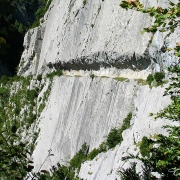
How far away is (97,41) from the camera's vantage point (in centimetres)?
2186

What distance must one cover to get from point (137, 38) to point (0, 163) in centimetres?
1513

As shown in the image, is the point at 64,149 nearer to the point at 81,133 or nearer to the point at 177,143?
the point at 81,133

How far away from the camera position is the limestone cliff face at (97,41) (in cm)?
1675

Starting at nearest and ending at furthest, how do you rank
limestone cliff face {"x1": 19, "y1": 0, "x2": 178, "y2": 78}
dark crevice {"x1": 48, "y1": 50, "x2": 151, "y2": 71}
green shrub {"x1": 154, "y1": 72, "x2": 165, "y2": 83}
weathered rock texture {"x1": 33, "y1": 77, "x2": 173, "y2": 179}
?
1. weathered rock texture {"x1": 33, "y1": 77, "x2": 173, "y2": 179}
2. green shrub {"x1": 154, "y1": 72, "x2": 165, "y2": 83}
3. limestone cliff face {"x1": 19, "y1": 0, "x2": 178, "y2": 78}
4. dark crevice {"x1": 48, "y1": 50, "x2": 151, "y2": 71}

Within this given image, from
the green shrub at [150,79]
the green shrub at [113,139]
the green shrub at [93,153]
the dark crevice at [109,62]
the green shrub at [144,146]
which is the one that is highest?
the dark crevice at [109,62]

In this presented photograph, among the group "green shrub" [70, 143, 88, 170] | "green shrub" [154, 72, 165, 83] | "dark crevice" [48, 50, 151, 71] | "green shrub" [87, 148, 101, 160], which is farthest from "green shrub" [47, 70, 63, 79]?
"green shrub" [154, 72, 165, 83]

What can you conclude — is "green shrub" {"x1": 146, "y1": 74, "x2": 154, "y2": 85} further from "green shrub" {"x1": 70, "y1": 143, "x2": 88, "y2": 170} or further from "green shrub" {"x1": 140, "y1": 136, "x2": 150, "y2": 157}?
"green shrub" {"x1": 70, "y1": 143, "x2": 88, "y2": 170}

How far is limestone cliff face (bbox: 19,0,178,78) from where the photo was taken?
55.0 ft

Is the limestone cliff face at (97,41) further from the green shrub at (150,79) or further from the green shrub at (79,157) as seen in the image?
the green shrub at (79,157)

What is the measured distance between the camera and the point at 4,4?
3432 mm

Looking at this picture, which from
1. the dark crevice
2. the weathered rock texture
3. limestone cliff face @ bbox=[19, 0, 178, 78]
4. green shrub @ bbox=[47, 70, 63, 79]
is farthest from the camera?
green shrub @ bbox=[47, 70, 63, 79]

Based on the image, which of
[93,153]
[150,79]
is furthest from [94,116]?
[150,79]

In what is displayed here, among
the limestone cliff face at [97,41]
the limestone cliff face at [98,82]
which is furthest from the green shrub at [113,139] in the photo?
the limestone cliff face at [97,41]

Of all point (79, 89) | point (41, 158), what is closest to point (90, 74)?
point (79, 89)
